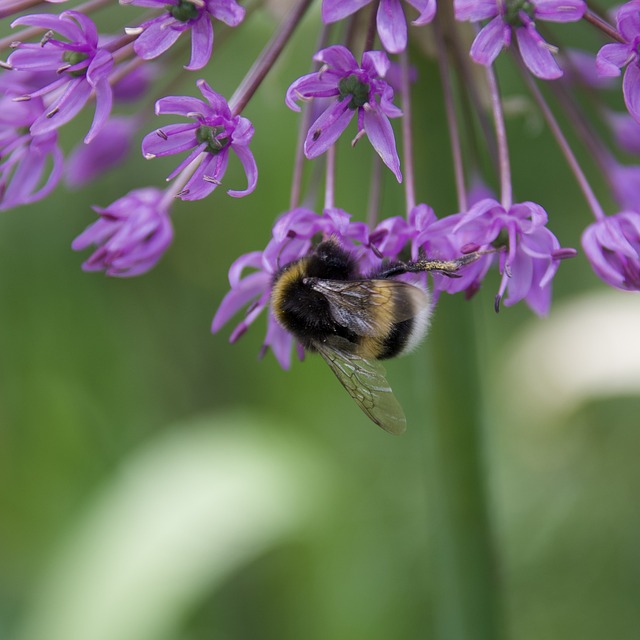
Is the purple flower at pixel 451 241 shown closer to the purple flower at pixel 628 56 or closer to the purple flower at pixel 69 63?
the purple flower at pixel 628 56

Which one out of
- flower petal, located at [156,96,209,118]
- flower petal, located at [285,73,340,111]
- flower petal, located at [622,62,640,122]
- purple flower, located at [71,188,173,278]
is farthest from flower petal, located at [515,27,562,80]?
purple flower, located at [71,188,173,278]

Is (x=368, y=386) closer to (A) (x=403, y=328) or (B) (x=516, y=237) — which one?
(A) (x=403, y=328)

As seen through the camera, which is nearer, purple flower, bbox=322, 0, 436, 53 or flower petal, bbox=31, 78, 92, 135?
purple flower, bbox=322, 0, 436, 53

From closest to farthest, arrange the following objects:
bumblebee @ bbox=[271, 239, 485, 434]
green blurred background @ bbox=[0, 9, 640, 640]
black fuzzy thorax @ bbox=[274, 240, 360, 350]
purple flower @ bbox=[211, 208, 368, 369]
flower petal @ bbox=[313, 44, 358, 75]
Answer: flower petal @ bbox=[313, 44, 358, 75] < purple flower @ bbox=[211, 208, 368, 369] < bumblebee @ bbox=[271, 239, 485, 434] < black fuzzy thorax @ bbox=[274, 240, 360, 350] < green blurred background @ bbox=[0, 9, 640, 640]

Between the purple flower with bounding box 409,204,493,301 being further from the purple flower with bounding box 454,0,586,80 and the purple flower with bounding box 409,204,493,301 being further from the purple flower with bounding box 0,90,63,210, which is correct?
the purple flower with bounding box 0,90,63,210

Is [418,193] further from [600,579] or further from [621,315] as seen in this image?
[600,579]

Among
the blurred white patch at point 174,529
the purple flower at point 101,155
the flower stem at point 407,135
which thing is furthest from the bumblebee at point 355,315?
the blurred white patch at point 174,529

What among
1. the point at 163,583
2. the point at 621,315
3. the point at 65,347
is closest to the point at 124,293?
the point at 65,347

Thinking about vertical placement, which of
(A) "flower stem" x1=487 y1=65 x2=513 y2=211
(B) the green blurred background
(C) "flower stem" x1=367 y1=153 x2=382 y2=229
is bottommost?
(B) the green blurred background
